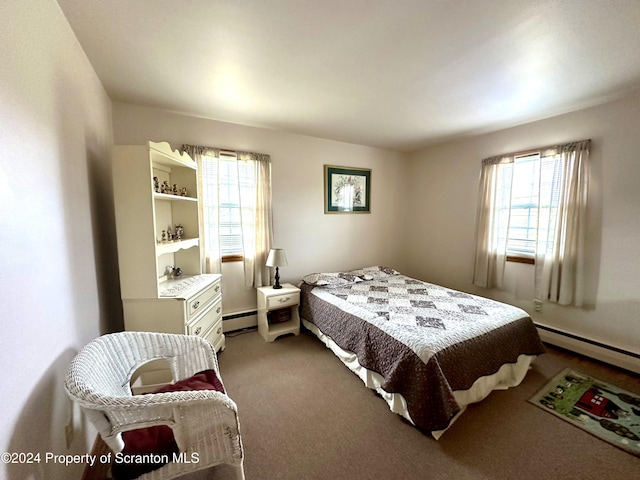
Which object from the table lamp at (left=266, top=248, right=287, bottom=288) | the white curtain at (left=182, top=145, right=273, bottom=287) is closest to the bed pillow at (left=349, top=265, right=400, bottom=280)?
the table lamp at (left=266, top=248, right=287, bottom=288)

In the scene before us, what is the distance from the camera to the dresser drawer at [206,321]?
1.99 metres

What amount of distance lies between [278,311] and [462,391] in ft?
6.72

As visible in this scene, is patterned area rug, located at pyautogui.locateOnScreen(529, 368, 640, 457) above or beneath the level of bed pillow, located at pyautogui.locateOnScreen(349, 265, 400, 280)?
beneath

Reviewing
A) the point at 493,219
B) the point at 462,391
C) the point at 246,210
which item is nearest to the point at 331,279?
the point at 246,210

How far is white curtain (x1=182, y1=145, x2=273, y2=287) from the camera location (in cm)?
272

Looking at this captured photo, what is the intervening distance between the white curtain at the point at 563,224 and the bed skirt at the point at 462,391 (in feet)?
3.09

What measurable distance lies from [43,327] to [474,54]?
111 inches

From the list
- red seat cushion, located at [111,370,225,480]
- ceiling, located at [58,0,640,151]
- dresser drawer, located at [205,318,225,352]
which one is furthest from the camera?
dresser drawer, located at [205,318,225,352]

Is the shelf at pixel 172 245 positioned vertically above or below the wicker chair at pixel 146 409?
above

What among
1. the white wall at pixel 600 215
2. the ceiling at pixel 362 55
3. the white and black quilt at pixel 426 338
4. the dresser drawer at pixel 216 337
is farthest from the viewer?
the dresser drawer at pixel 216 337

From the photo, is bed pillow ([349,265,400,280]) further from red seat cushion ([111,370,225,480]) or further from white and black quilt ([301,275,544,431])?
red seat cushion ([111,370,225,480])

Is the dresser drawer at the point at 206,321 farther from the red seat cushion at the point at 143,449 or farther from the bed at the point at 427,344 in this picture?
the bed at the point at 427,344

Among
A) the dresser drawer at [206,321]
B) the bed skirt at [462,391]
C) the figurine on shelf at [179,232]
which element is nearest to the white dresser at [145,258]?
the dresser drawer at [206,321]

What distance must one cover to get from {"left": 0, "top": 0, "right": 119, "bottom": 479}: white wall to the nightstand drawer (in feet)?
4.90
